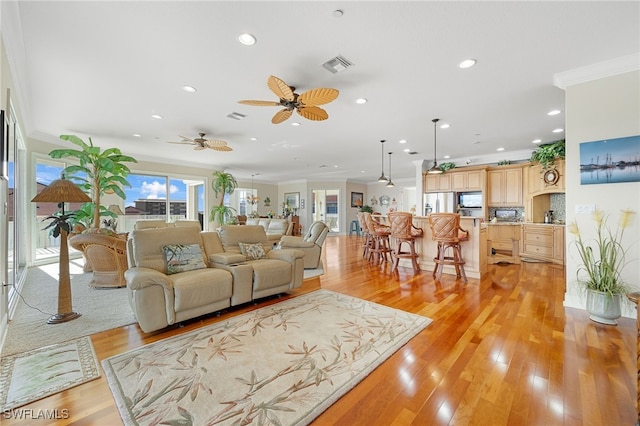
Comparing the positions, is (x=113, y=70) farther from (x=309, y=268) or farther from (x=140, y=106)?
(x=309, y=268)

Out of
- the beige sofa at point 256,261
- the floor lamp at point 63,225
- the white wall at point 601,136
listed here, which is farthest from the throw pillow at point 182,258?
the white wall at point 601,136

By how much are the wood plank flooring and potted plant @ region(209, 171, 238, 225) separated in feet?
19.8

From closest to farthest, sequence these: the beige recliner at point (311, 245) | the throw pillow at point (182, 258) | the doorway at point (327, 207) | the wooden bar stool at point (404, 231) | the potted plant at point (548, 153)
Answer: the throw pillow at point (182, 258) < the wooden bar stool at point (404, 231) < the beige recliner at point (311, 245) < the potted plant at point (548, 153) < the doorway at point (327, 207)

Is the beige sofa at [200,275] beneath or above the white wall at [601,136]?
beneath

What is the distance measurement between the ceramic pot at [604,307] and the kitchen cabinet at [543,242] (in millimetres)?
3361

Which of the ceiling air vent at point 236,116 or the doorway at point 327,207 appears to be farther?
the doorway at point 327,207

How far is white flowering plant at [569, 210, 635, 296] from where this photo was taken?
2.74 meters

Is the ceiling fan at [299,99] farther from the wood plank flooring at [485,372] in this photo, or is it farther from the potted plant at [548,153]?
the potted plant at [548,153]

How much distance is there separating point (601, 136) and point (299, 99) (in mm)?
3386

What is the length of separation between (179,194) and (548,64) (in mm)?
9176

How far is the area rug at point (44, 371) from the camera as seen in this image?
5.52 feet

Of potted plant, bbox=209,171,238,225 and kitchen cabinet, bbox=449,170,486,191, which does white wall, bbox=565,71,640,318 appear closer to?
kitchen cabinet, bbox=449,170,486,191

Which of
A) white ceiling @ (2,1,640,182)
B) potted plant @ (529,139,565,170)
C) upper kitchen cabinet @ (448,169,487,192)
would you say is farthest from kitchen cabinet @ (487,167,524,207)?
white ceiling @ (2,1,640,182)

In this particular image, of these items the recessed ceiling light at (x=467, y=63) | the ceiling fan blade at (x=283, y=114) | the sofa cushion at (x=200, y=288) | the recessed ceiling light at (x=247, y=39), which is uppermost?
the recessed ceiling light at (x=247, y=39)
